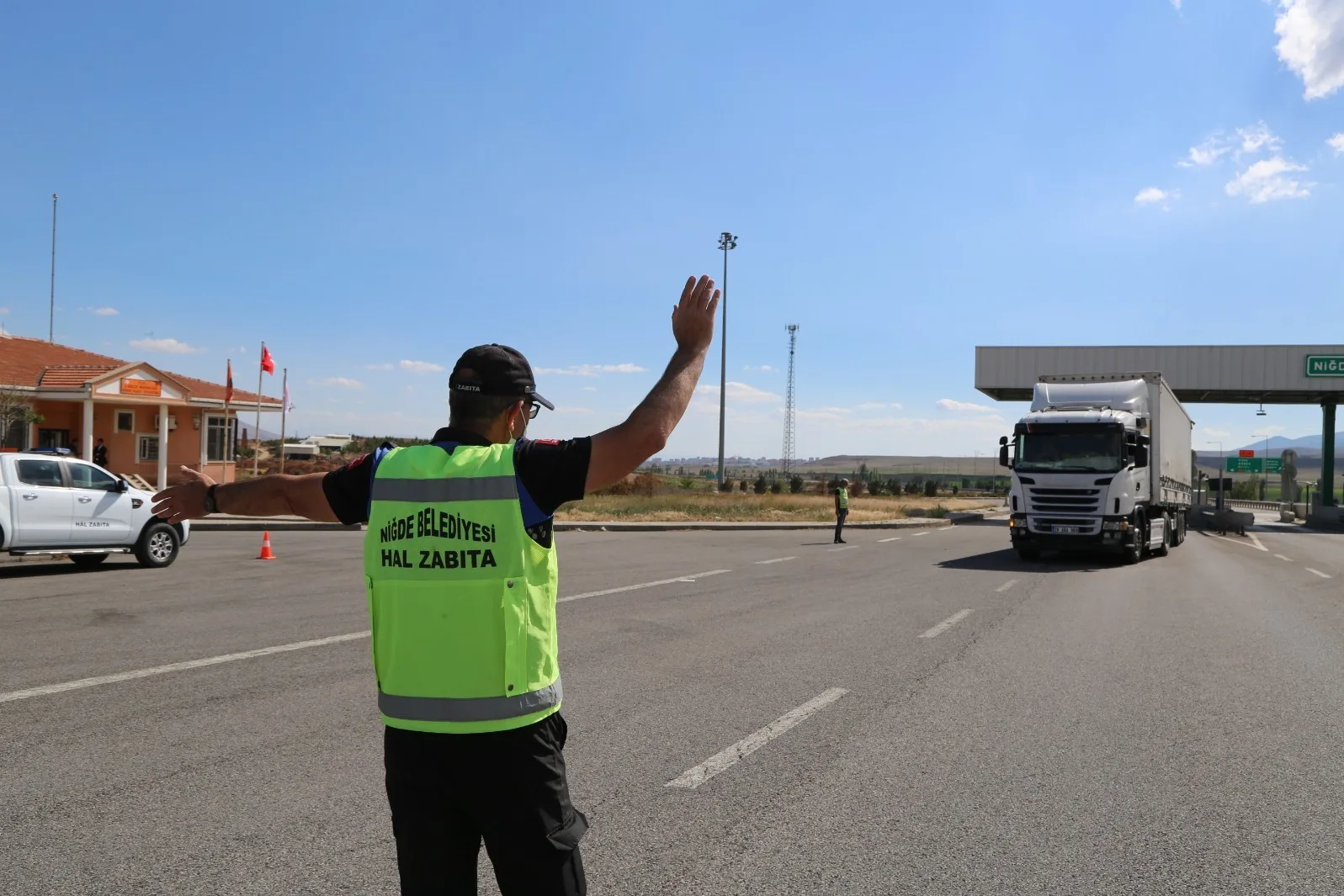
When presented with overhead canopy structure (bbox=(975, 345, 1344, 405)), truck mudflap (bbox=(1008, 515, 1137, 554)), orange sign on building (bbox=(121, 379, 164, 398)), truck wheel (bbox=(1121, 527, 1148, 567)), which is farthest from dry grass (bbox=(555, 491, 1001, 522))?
truck wheel (bbox=(1121, 527, 1148, 567))

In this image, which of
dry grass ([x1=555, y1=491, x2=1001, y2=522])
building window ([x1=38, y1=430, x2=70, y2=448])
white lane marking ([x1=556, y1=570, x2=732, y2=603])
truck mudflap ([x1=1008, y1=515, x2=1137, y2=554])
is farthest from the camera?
dry grass ([x1=555, y1=491, x2=1001, y2=522])

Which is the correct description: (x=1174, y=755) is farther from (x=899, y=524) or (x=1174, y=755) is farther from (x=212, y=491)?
(x=899, y=524)

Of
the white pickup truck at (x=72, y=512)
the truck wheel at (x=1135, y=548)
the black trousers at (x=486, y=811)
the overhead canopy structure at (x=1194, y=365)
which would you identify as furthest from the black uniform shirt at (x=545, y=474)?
the overhead canopy structure at (x=1194, y=365)

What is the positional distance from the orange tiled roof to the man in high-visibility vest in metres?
32.3

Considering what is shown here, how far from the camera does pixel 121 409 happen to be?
33500mm

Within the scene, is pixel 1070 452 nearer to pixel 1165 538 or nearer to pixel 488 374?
pixel 1165 538

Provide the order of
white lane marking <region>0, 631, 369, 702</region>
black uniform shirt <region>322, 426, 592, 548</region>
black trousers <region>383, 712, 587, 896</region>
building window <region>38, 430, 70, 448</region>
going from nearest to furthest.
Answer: black trousers <region>383, 712, 587, 896</region> < black uniform shirt <region>322, 426, 592, 548</region> < white lane marking <region>0, 631, 369, 702</region> < building window <region>38, 430, 70, 448</region>

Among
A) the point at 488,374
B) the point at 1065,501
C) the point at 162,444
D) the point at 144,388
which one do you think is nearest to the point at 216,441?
the point at 162,444

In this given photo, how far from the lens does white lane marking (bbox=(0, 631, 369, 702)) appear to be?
6.81m

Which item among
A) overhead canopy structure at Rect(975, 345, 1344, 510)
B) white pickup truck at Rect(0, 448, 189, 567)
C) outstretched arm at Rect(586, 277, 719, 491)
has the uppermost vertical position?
overhead canopy structure at Rect(975, 345, 1344, 510)

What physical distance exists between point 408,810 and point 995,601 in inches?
470

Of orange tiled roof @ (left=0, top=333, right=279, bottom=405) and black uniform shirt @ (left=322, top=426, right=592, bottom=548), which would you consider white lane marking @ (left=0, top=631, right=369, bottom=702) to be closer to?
black uniform shirt @ (left=322, top=426, right=592, bottom=548)

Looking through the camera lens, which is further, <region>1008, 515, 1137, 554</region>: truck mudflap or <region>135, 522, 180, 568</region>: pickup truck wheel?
<region>1008, 515, 1137, 554</region>: truck mudflap

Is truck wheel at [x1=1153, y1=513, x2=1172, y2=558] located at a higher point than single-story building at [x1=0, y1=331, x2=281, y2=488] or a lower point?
lower
